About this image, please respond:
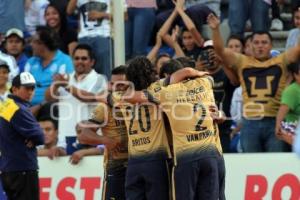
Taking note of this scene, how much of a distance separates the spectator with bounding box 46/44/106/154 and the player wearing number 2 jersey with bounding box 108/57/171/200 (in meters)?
2.89

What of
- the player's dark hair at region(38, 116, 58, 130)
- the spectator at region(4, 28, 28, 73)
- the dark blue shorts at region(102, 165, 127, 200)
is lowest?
the dark blue shorts at region(102, 165, 127, 200)

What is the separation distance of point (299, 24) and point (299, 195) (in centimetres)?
266

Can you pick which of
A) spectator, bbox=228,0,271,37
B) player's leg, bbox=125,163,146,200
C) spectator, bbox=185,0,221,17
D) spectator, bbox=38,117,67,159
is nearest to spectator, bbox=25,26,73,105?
spectator, bbox=38,117,67,159

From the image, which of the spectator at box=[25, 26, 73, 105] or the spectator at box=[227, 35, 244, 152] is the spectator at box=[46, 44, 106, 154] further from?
the spectator at box=[227, 35, 244, 152]

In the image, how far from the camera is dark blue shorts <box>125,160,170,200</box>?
10.4 metres

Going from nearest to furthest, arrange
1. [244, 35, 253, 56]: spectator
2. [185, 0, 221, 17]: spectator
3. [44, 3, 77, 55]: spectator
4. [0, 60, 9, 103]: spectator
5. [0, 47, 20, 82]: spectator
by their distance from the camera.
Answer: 1. [244, 35, 253, 56]: spectator
2. [0, 60, 9, 103]: spectator
3. [0, 47, 20, 82]: spectator
4. [185, 0, 221, 17]: spectator
5. [44, 3, 77, 55]: spectator

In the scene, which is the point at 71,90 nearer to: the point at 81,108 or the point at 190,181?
the point at 81,108

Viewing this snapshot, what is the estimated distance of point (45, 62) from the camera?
47.6 ft

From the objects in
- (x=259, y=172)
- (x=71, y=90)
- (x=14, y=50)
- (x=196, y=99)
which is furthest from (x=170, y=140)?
(x=14, y=50)

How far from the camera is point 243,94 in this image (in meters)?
12.7

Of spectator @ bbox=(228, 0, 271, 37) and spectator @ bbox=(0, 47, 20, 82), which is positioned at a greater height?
spectator @ bbox=(228, 0, 271, 37)

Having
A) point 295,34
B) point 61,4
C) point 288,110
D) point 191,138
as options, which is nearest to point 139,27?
point 61,4

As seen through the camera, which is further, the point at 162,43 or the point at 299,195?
the point at 162,43

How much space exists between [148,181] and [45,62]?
4.60 m
